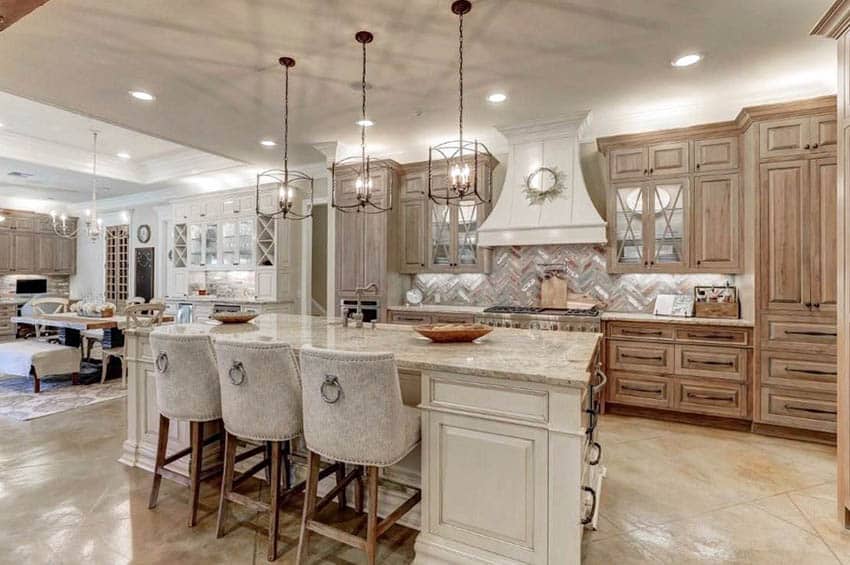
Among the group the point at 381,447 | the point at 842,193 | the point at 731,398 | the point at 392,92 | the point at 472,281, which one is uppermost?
the point at 392,92

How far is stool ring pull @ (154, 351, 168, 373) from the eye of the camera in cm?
232

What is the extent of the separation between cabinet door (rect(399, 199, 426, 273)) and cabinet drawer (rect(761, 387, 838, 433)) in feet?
11.4

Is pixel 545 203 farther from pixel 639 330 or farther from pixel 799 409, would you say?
pixel 799 409

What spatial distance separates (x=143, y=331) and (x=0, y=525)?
1.22 m

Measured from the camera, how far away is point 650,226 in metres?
4.12

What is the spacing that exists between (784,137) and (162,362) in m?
4.73

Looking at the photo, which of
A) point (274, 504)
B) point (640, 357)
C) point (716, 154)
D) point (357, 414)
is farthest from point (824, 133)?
point (274, 504)

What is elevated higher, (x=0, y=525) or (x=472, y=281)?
(x=472, y=281)

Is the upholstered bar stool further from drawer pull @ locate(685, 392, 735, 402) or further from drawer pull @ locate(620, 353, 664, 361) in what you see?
drawer pull @ locate(685, 392, 735, 402)

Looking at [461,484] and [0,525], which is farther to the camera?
[0,525]

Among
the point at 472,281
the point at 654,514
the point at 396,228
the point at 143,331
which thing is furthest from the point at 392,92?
the point at 654,514

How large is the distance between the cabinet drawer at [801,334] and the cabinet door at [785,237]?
0.41 feet

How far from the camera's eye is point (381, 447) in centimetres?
174

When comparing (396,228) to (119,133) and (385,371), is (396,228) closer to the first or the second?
(385,371)
